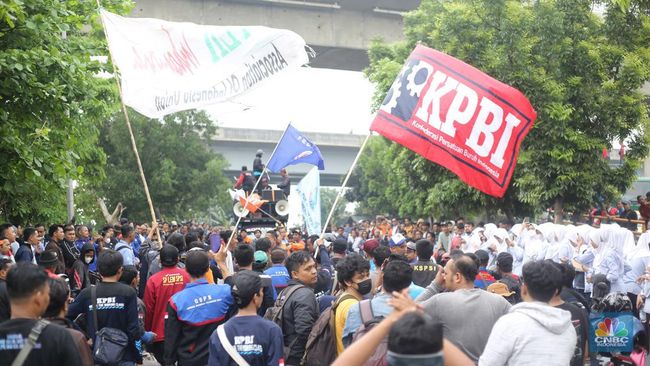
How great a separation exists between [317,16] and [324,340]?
1390 inches

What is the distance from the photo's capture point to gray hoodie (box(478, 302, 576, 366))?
16.7ft

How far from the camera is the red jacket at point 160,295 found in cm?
909

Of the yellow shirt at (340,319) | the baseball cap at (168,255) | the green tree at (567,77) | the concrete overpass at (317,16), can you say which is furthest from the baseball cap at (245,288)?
the concrete overpass at (317,16)

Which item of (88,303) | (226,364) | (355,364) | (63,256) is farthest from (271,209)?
(355,364)

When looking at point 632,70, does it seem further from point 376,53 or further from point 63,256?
point 63,256

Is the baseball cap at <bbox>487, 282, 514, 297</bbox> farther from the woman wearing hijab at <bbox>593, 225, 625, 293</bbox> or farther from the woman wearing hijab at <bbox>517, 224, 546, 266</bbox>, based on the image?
the woman wearing hijab at <bbox>517, 224, 546, 266</bbox>

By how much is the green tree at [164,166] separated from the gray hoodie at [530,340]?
3742cm

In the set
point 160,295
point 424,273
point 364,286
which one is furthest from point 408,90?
point 364,286

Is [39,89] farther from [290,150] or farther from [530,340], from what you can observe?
[530,340]

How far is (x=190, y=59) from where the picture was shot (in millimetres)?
12680

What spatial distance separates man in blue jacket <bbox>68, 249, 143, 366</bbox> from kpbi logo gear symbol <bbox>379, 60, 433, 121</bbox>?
446 centimetres

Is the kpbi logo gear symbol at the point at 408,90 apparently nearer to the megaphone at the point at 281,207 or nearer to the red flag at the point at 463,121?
the red flag at the point at 463,121

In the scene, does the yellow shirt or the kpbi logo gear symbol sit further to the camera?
the kpbi logo gear symbol

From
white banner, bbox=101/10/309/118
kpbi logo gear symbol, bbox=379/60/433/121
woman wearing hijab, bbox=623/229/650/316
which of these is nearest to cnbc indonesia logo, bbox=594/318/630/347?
woman wearing hijab, bbox=623/229/650/316
